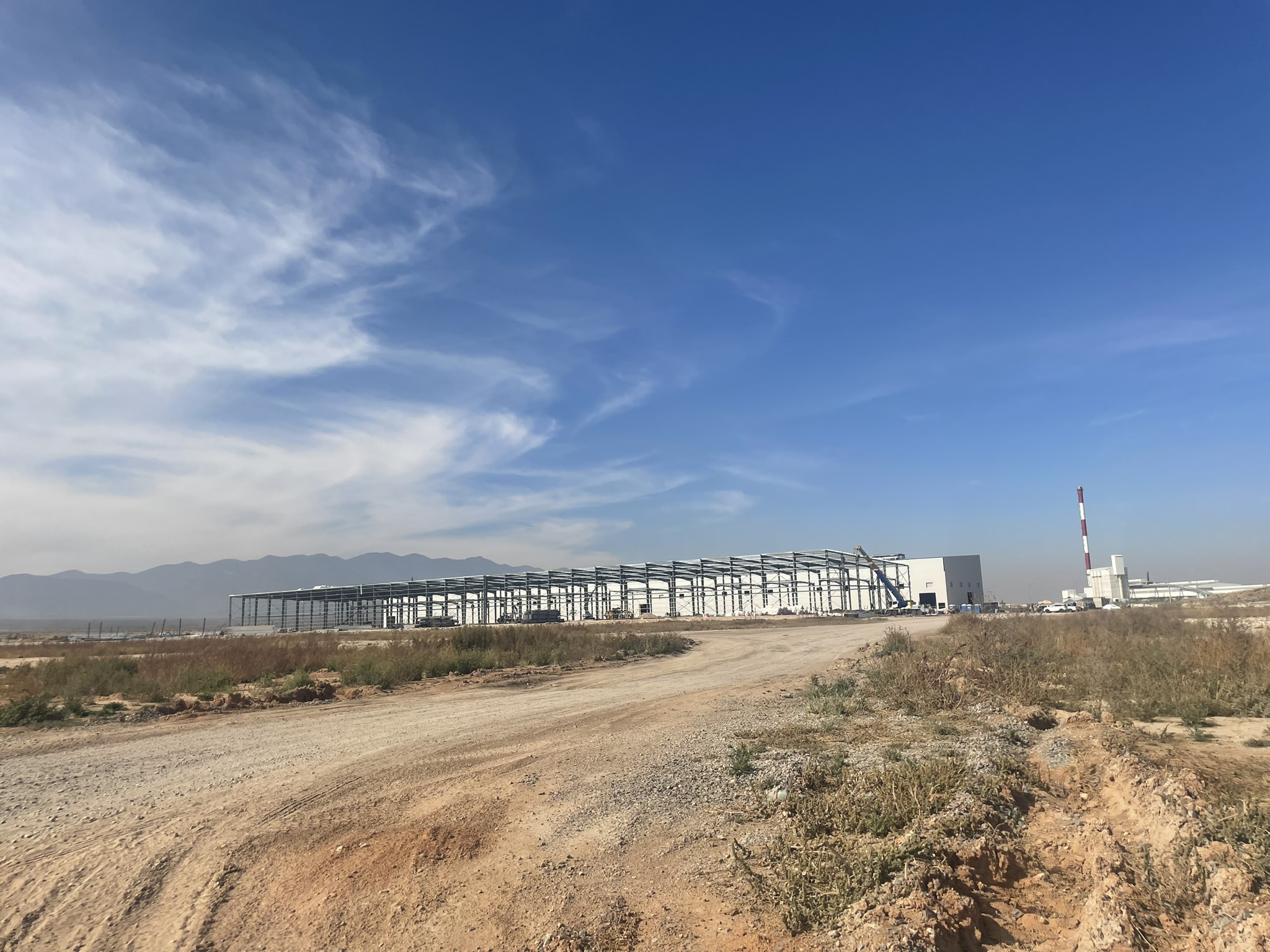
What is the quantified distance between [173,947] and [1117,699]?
1327cm

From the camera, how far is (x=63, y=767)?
392 inches

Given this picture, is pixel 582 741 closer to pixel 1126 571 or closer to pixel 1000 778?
pixel 1000 778

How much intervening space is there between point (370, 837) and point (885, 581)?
Answer: 253 feet

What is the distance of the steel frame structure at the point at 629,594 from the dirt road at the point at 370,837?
64128 millimetres

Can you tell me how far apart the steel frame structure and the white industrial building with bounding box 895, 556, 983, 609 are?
3.42 ft

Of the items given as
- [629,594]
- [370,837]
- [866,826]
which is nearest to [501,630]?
[370,837]

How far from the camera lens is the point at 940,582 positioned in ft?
254

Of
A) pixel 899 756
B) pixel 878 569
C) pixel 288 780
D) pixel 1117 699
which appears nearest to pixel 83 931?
pixel 288 780

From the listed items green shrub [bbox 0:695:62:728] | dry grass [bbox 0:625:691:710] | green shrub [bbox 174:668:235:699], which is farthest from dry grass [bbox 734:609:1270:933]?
green shrub [bbox 174:668:235:699]

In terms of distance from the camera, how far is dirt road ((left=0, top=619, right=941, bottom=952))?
16.2 ft

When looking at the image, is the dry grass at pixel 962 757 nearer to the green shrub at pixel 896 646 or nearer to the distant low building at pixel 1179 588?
the green shrub at pixel 896 646

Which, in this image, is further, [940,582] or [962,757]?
[940,582]

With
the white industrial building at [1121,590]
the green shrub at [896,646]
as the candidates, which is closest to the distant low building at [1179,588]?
the white industrial building at [1121,590]

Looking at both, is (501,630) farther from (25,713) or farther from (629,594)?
(629,594)
